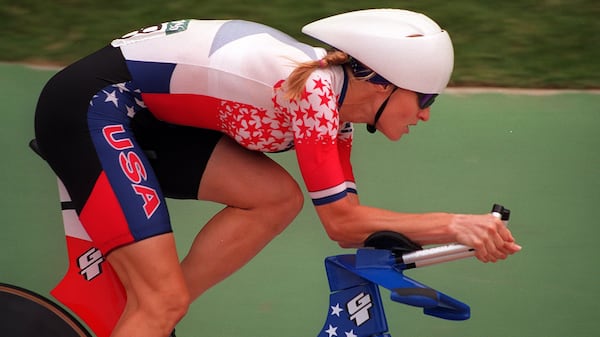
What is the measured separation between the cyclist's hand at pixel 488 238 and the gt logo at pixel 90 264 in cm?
117

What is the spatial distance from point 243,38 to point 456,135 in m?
2.70

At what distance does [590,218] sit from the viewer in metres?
5.53

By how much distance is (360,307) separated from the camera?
12.3 ft

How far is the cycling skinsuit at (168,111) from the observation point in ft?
11.6

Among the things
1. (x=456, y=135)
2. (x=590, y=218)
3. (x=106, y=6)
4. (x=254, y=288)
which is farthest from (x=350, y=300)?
(x=106, y=6)

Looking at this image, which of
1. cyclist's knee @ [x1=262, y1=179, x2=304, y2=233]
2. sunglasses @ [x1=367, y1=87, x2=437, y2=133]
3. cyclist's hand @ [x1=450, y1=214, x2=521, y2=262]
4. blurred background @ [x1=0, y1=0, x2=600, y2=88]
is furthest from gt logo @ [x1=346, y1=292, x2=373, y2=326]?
blurred background @ [x1=0, y1=0, x2=600, y2=88]

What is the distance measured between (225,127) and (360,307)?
70 cm

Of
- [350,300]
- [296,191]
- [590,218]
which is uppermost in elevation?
[296,191]

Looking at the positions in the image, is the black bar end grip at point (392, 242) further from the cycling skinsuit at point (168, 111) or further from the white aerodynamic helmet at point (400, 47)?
the white aerodynamic helmet at point (400, 47)

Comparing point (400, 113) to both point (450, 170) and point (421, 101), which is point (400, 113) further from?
point (450, 170)

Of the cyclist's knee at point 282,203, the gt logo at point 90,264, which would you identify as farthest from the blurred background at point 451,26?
the gt logo at point 90,264

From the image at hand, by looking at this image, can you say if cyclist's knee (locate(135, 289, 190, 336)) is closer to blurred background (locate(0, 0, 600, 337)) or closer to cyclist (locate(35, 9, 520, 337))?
cyclist (locate(35, 9, 520, 337))

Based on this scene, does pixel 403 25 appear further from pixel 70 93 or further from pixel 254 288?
pixel 254 288

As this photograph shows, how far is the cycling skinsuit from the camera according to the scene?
354 cm
